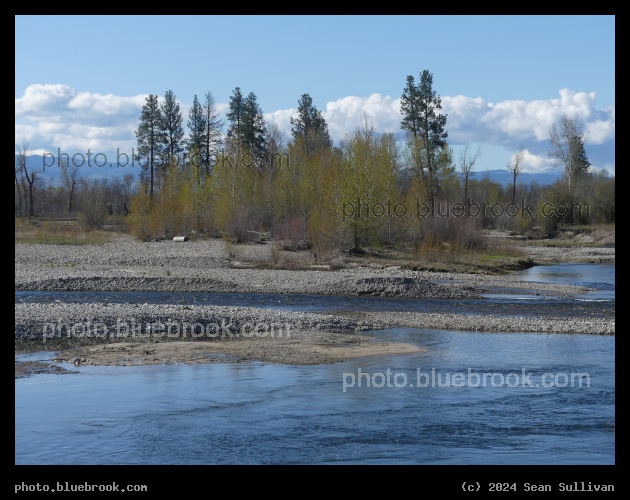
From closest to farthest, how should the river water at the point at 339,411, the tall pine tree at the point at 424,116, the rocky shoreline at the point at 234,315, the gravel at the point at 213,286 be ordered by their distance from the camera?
the river water at the point at 339,411, the rocky shoreline at the point at 234,315, the gravel at the point at 213,286, the tall pine tree at the point at 424,116

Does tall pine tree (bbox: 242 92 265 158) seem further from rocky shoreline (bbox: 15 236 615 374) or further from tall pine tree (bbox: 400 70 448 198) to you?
rocky shoreline (bbox: 15 236 615 374)

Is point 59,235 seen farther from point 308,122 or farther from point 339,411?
point 339,411

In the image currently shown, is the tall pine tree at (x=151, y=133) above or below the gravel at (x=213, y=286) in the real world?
above

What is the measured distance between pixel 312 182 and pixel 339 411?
4130 centimetres

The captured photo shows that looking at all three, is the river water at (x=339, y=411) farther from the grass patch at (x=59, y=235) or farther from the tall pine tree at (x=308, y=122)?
the tall pine tree at (x=308, y=122)

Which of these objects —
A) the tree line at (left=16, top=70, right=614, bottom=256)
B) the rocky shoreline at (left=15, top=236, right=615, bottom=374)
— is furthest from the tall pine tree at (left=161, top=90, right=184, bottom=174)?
the rocky shoreline at (left=15, top=236, right=615, bottom=374)

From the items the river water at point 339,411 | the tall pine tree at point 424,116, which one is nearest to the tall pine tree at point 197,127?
the tall pine tree at point 424,116

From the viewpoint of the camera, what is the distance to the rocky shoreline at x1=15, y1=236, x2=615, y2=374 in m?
18.1

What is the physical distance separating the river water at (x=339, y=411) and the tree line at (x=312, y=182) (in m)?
25.0

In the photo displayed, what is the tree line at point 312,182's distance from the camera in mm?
44375

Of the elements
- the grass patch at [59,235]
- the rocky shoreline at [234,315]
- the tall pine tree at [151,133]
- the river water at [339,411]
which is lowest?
the river water at [339,411]

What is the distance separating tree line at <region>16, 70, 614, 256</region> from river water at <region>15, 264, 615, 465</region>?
25.0 meters

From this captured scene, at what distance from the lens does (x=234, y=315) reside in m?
21.6

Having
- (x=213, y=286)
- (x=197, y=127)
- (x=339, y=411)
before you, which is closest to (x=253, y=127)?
(x=197, y=127)
